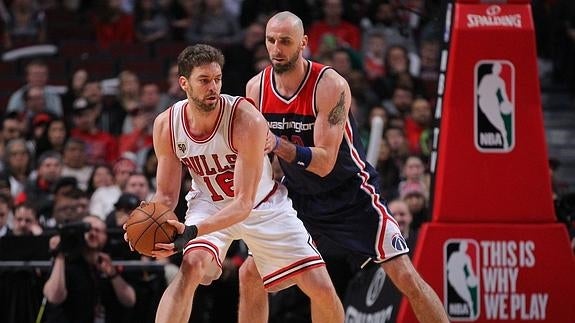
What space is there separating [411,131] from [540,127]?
4.17m

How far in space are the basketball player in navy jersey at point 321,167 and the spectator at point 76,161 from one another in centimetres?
448

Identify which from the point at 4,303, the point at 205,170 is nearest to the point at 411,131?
the point at 4,303

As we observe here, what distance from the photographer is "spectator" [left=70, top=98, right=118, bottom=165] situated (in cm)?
1259

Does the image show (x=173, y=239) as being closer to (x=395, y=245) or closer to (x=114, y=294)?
(x=395, y=245)

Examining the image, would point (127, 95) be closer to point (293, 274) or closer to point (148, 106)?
point (148, 106)

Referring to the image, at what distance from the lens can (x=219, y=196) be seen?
277 inches

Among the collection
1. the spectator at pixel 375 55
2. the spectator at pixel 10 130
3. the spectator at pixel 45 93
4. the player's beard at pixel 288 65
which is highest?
the spectator at pixel 375 55

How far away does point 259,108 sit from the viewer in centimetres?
759

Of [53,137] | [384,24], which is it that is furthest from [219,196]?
[384,24]

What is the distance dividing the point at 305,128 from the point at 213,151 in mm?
825

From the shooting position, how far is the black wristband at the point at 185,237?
21.1ft

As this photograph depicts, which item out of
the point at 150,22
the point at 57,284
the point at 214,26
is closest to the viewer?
the point at 57,284

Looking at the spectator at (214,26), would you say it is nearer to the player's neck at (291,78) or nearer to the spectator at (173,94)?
the spectator at (173,94)

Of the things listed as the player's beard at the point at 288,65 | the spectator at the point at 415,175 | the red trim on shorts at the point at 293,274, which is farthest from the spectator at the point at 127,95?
the red trim on shorts at the point at 293,274
